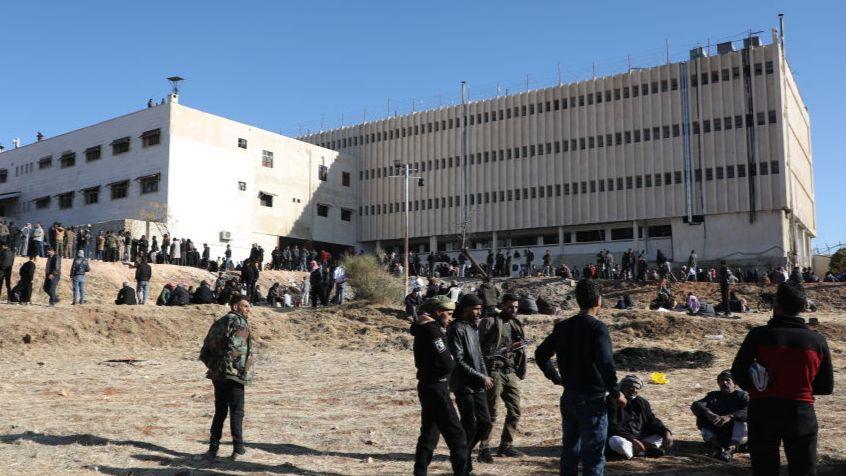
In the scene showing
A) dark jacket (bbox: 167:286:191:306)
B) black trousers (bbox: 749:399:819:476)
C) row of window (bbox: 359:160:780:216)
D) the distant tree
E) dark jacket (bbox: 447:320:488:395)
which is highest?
row of window (bbox: 359:160:780:216)

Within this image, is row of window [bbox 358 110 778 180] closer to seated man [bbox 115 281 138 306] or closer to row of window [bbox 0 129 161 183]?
row of window [bbox 0 129 161 183]

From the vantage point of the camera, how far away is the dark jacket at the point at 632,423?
7711mm

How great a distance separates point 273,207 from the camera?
52469mm

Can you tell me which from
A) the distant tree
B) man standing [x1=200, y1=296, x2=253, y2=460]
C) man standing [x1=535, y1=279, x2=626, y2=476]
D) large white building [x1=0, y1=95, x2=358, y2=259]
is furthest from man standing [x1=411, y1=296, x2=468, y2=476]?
the distant tree

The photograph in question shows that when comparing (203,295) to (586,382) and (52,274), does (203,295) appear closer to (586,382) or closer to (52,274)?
(52,274)

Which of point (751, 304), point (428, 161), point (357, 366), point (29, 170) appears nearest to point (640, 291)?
point (751, 304)

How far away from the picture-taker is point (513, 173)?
190 ft

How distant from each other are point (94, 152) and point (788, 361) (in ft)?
170

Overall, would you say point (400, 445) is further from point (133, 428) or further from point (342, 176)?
point (342, 176)

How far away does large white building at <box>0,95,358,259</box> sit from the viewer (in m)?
46.2

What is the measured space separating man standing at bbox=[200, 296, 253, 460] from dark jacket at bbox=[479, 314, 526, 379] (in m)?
2.34

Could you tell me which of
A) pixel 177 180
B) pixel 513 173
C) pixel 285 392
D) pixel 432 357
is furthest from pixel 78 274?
pixel 513 173

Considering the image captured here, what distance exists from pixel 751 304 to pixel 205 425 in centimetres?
2630

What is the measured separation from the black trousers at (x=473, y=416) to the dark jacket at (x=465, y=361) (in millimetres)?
72
